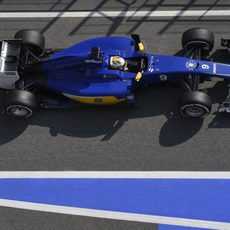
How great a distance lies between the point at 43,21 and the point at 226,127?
473 centimetres

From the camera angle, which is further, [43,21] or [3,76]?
[43,21]

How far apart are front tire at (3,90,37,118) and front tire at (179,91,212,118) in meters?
2.76

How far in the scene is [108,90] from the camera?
8016 millimetres

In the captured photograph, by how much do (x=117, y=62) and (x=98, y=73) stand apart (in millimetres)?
406

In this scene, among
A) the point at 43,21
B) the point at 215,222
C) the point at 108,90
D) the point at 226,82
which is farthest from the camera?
the point at 43,21

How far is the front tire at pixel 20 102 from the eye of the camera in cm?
804

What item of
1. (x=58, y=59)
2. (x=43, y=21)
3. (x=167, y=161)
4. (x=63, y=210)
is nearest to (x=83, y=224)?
(x=63, y=210)

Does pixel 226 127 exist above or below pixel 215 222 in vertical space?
above

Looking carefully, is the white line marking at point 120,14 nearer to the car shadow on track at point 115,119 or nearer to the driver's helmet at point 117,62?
the car shadow on track at point 115,119

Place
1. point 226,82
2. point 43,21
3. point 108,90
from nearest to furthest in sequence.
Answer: point 108,90 → point 226,82 → point 43,21

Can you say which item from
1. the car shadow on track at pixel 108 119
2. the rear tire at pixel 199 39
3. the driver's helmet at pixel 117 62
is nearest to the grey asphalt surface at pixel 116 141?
the car shadow on track at pixel 108 119

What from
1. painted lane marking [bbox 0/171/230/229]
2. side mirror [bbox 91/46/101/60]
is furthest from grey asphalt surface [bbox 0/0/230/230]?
side mirror [bbox 91/46/101/60]

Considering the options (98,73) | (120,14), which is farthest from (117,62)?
(120,14)

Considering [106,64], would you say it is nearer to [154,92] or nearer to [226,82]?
[154,92]
